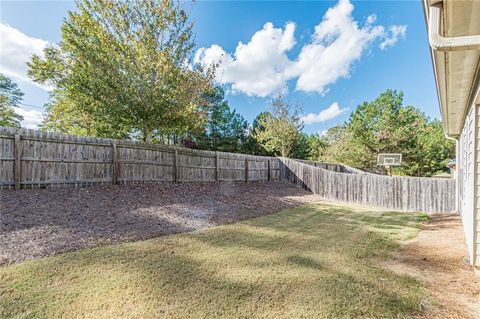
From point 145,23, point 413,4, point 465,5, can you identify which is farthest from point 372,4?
point 465,5

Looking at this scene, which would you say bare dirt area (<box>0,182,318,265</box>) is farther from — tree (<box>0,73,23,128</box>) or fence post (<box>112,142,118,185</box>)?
tree (<box>0,73,23,128</box>)

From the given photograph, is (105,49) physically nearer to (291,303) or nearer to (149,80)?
(149,80)

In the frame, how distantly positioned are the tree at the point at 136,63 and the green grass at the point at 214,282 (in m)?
5.22

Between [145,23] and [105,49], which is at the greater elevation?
[145,23]

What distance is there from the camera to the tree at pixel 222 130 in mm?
23828

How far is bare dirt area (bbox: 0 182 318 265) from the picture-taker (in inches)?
147

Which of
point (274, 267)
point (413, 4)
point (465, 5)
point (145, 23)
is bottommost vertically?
point (274, 267)

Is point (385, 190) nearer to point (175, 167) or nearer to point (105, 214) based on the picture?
point (175, 167)

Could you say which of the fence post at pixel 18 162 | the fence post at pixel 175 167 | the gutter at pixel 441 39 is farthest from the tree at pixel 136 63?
the gutter at pixel 441 39

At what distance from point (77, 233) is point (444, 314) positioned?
5019mm

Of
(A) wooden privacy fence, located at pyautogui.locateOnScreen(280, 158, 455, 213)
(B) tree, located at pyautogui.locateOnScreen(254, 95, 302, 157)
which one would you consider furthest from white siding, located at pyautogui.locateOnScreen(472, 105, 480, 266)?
(B) tree, located at pyautogui.locateOnScreen(254, 95, 302, 157)

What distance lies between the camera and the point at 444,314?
2201 mm

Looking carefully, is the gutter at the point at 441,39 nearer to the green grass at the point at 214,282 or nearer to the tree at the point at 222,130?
the green grass at the point at 214,282

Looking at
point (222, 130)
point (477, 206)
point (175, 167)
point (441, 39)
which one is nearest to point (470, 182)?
point (477, 206)
